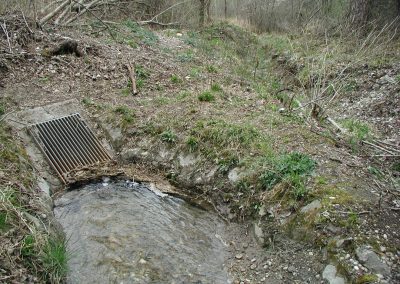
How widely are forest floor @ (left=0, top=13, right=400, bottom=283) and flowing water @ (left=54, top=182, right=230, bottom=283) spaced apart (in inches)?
12.2

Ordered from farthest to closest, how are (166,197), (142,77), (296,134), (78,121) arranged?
(142,77) → (78,121) → (296,134) → (166,197)

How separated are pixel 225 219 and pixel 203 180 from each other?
64 cm

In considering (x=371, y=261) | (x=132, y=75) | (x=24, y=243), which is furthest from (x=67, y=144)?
(x=371, y=261)

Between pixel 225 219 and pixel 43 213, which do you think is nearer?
pixel 43 213

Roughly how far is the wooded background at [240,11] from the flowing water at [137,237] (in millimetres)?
2433

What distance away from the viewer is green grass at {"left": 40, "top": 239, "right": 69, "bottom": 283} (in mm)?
3336

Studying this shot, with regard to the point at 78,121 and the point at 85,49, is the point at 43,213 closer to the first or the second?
the point at 78,121

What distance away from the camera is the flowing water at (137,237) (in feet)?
12.1

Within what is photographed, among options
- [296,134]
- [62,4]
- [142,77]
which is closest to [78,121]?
[142,77]

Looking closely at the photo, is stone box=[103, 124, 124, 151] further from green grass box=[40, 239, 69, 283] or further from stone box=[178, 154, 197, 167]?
green grass box=[40, 239, 69, 283]

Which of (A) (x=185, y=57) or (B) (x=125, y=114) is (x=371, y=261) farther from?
(A) (x=185, y=57)

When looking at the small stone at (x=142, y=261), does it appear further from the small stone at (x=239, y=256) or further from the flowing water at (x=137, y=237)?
the small stone at (x=239, y=256)

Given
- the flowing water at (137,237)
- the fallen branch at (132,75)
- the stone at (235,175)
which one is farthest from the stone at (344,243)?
the fallen branch at (132,75)

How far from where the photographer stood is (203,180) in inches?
198
